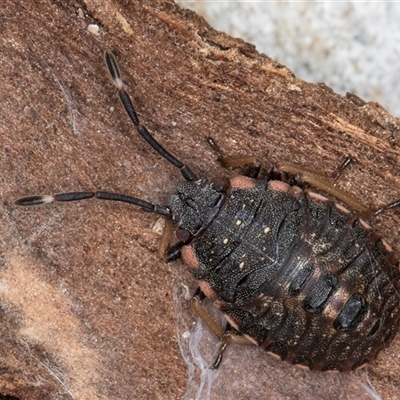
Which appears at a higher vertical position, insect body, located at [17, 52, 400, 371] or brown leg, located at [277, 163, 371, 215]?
brown leg, located at [277, 163, 371, 215]

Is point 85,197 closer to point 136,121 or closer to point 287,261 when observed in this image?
point 136,121

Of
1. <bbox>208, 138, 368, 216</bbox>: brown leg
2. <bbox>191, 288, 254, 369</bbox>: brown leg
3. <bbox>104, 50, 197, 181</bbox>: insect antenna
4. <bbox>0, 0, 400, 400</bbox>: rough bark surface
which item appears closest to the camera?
<bbox>104, 50, 197, 181</bbox>: insect antenna

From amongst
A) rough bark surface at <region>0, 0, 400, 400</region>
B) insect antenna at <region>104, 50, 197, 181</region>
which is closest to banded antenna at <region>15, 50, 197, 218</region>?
insect antenna at <region>104, 50, 197, 181</region>

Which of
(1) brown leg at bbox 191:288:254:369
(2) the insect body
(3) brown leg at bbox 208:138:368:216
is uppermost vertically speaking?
(3) brown leg at bbox 208:138:368:216

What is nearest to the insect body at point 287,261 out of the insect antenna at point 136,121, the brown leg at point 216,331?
the insect antenna at point 136,121

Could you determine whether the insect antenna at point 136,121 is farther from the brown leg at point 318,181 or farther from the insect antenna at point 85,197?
the brown leg at point 318,181

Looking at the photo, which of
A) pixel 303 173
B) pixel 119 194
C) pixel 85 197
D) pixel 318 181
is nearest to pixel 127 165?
pixel 119 194

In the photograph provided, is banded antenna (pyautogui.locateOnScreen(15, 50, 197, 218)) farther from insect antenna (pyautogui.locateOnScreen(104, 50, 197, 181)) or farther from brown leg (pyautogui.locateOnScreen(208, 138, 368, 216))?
brown leg (pyautogui.locateOnScreen(208, 138, 368, 216))

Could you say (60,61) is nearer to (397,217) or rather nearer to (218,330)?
(218,330)
